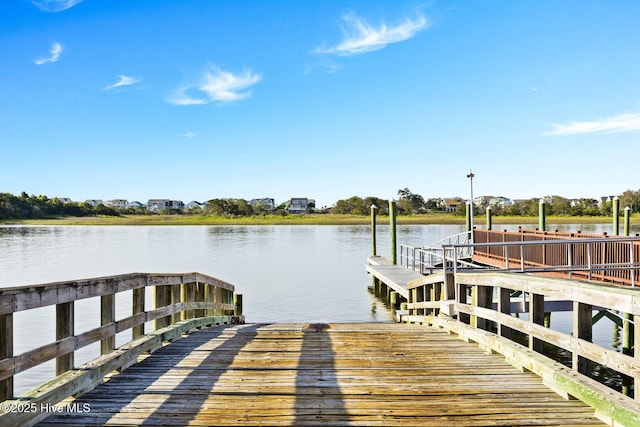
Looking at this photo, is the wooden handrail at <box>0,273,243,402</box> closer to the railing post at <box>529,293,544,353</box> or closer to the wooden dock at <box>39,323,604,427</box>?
the wooden dock at <box>39,323,604,427</box>

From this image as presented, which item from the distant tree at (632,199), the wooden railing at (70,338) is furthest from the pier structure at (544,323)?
the distant tree at (632,199)

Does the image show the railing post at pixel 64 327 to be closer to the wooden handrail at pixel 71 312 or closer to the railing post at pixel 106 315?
the wooden handrail at pixel 71 312

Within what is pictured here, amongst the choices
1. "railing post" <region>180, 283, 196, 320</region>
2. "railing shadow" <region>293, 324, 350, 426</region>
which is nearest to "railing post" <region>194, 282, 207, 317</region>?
"railing post" <region>180, 283, 196, 320</region>

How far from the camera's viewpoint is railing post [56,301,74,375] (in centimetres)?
449

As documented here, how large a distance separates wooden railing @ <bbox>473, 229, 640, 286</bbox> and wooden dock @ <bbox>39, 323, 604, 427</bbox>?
21.2 feet

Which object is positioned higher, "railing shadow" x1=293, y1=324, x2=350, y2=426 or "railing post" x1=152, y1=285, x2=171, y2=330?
"railing post" x1=152, y1=285, x2=171, y2=330

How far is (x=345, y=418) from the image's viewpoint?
394cm

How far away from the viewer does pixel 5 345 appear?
146 inches

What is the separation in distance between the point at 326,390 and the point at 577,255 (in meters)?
14.0

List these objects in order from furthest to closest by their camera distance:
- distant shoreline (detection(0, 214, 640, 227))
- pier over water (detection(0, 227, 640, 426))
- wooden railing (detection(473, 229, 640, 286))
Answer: distant shoreline (detection(0, 214, 640, 227)) < wooden railing (detection(473, 229, 640, 286)) < pier over water (detection(0, 227, 640, 426))

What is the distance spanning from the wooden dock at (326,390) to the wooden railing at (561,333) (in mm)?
152

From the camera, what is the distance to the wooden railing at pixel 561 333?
3660 mm

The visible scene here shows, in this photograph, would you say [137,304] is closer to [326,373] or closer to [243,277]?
[326,373]

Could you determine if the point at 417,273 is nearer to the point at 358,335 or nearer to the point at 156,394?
the point at 358,335
